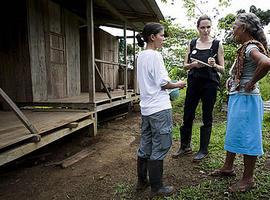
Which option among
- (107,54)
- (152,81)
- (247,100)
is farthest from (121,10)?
(247,100)

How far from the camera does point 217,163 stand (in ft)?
10.7

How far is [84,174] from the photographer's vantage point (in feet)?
10.5


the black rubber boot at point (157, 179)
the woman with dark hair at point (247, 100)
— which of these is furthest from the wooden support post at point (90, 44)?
the woman with dark hair at point (247, 100)

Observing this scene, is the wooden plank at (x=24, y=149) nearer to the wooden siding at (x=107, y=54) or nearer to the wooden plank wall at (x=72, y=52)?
the wooden plank wall at (x=72, y=52)

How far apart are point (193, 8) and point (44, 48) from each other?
19.3 ft

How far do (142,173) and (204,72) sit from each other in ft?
4.79

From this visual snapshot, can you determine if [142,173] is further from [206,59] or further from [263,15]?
[263,15]

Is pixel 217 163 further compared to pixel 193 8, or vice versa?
pixel 193 8

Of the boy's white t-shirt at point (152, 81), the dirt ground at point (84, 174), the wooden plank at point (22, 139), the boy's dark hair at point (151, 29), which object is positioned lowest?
the dirt ground at point (84, 174)

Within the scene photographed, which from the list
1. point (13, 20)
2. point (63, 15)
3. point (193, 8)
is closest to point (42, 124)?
point (13, 20)

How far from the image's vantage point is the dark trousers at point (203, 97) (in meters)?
3.17

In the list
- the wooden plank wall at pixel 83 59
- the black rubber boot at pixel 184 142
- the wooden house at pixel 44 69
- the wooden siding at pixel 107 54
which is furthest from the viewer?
the wooden siding at pixel 107 54

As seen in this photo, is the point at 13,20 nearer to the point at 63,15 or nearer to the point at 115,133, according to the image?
the point at 63,15

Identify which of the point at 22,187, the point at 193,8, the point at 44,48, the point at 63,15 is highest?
the point at 193,8
